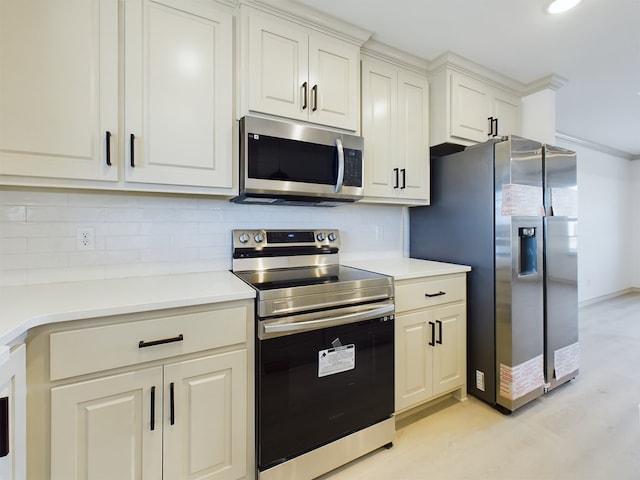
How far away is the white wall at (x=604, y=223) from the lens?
4484 millimetres

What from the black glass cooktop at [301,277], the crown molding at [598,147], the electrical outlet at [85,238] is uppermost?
the crown molding at [598,147]

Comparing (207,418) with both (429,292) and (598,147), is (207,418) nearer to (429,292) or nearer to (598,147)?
(429,292)

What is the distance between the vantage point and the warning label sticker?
1.45 m

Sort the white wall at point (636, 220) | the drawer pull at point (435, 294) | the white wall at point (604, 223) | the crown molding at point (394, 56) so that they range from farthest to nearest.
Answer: the white wall at point (636, 220) < the white wall at point (604, 223) < the crown molding at point (394, 56) < the drawer pull at point (435, 294)

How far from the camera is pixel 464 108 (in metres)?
2.32

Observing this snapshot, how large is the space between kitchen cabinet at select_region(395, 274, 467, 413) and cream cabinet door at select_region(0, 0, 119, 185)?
165 centimetres

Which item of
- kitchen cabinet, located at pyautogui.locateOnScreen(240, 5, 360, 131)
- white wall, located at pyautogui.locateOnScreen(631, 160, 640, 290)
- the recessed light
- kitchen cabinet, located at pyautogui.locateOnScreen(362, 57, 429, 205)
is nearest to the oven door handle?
kitchen cabinet, located at pyautogui.locateOnScreen(362, 57, 429, 205)

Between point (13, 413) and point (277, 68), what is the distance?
176 centimetres

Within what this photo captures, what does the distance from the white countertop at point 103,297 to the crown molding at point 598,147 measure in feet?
15.6

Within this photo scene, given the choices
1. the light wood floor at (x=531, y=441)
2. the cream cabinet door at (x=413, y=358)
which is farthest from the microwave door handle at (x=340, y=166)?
the light wood floor at (x=531, y=441)

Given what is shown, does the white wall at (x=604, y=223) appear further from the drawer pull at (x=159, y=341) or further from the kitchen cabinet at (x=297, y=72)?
the drawer pull at (x=159, y=341)

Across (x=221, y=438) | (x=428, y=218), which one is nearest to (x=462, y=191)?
(x=428, y=218)

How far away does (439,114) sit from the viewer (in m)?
2.30

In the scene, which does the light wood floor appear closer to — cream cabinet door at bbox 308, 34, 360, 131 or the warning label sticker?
the warning label sticker
